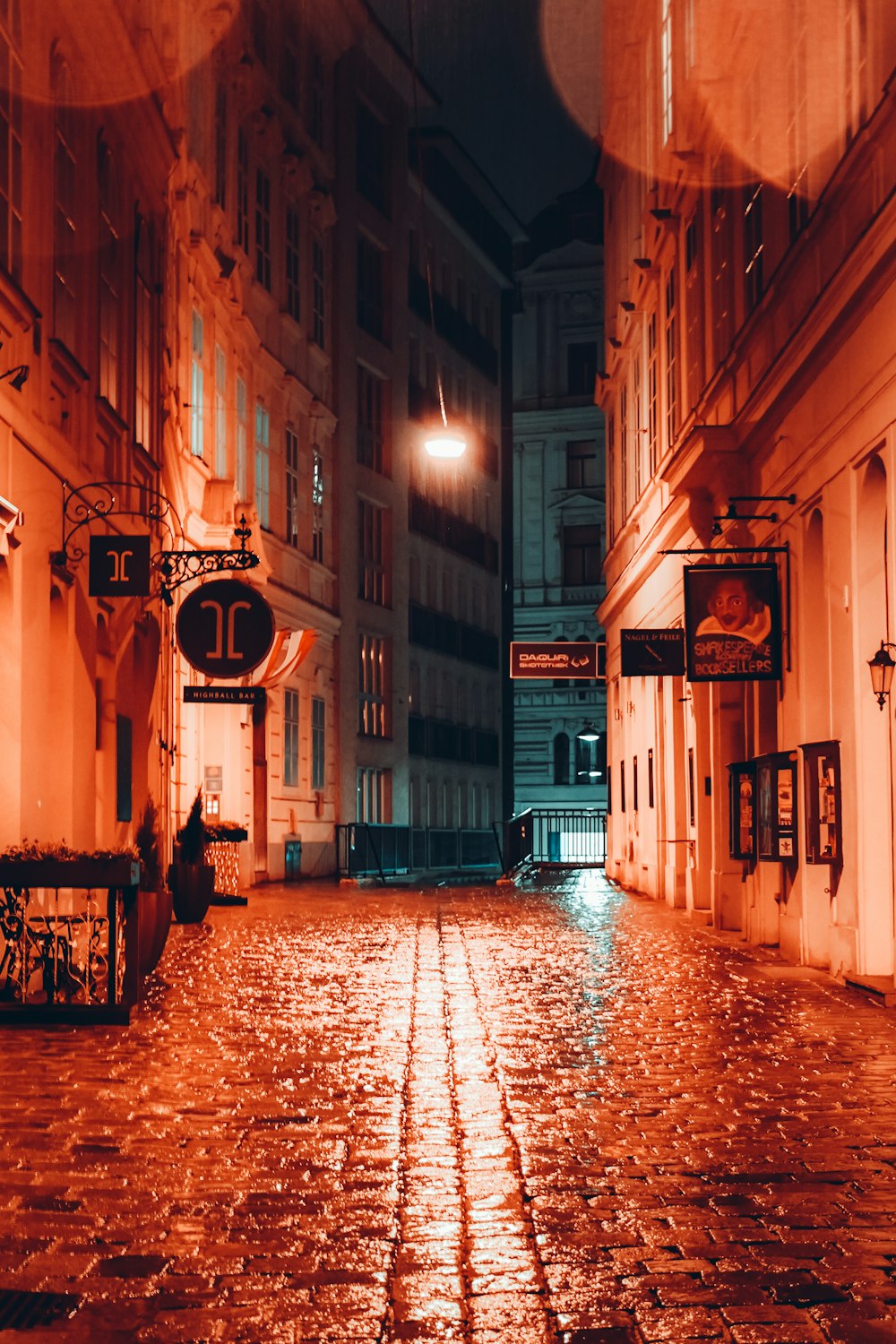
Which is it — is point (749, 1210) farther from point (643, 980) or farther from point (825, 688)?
point (825, 688)

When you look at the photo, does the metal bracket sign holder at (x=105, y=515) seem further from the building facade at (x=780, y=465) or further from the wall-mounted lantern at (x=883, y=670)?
the wall-mounted lantern at (x=883, y=670)

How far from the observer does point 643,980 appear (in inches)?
520

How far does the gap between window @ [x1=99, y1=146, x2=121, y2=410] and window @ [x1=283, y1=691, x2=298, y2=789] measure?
594 inches

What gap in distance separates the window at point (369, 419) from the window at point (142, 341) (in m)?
19.2

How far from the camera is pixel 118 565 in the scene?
1609 centimetres

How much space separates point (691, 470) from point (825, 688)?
3993 millimetres

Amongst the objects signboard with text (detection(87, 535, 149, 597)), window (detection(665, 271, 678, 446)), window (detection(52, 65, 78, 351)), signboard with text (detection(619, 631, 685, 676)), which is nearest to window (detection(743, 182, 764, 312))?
signboard with text (detection(619, 631, 685, 676))

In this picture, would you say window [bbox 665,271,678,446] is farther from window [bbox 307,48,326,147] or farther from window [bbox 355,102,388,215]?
window [bbox 355,102,388,215]

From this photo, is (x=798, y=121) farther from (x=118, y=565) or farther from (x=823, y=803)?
(x=118, y=565)

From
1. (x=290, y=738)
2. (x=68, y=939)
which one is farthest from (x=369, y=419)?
(x=68, y=939)

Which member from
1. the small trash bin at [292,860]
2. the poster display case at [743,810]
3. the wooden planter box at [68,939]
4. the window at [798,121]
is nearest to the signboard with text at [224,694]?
the poster display case at [743,810]

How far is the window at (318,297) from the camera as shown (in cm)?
3691

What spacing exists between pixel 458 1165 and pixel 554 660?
22062 millimetres

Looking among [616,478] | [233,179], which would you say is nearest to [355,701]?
[616,478]
